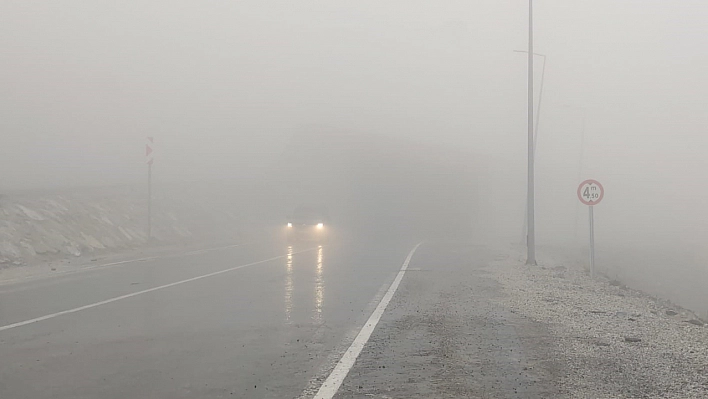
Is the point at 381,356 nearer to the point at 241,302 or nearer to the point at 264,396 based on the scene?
the point at 264,396

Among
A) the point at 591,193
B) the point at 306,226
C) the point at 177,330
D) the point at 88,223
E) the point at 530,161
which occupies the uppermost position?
the point at 530,161

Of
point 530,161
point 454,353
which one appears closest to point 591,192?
point 530,161

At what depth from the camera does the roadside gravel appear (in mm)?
5934

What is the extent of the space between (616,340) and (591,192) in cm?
975

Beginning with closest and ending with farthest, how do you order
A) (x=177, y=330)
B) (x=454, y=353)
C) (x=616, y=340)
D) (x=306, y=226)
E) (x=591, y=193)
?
(x=454, y=353) < (x=616, y=340) < (x=177, y=330) < (x=591, y=193) < (x=306, y=226)

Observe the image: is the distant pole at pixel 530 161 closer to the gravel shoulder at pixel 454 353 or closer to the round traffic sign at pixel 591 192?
the round traffic sign at pixel 591 192

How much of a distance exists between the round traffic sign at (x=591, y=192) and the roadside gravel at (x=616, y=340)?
9.84ft

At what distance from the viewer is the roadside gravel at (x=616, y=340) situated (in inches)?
234

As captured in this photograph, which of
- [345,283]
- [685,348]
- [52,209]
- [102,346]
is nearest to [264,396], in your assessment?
[102,346]

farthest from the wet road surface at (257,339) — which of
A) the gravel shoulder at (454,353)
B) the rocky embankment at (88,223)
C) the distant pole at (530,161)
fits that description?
the rocky embankment at (88,223)

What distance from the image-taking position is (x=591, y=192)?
17.2m

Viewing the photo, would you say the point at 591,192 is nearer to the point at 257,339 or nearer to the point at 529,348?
the point at 529,348

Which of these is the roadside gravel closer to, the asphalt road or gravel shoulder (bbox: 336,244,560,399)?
gravel shoulder (bbox: 336,244,560,399)

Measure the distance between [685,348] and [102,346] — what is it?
7.05 m
